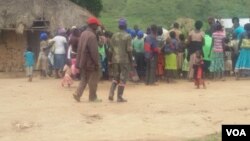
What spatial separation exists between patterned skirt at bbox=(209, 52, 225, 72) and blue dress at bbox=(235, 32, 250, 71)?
518 millimetres

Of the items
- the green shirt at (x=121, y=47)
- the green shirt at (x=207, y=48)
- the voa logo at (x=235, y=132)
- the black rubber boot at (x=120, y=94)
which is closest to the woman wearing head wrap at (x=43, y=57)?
the green shirt at (x=207, y=48)

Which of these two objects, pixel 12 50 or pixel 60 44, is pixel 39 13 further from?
pixel 60 44

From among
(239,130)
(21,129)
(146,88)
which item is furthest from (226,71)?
(239,130)

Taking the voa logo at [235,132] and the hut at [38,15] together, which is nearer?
the voa logo at [235,132]

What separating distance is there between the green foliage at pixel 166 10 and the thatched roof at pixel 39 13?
10221mm

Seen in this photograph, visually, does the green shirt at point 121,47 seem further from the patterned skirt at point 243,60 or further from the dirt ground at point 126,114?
the patterned skirt at point 243,60

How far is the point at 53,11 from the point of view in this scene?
22.1 meters

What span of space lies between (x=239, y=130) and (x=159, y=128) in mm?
2705

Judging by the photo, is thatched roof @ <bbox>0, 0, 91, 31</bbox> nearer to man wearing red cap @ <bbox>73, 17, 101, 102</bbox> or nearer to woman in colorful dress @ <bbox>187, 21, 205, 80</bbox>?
woman in colorful dress @ <bbox>187, 21, 205, 80</bbox>

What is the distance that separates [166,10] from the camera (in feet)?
112

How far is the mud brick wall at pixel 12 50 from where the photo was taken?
75.0 feet

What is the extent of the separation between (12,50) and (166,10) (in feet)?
44.5

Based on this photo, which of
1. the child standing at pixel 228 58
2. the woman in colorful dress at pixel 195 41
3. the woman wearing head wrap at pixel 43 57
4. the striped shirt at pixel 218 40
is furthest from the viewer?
the woman wearing head wrap at pixel 43 57

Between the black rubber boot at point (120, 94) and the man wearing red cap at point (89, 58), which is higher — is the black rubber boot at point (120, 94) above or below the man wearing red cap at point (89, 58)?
below
